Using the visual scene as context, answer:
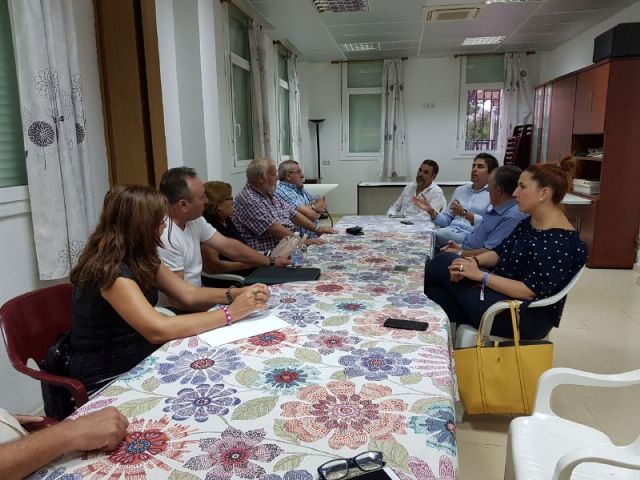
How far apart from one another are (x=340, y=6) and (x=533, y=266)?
383 cm

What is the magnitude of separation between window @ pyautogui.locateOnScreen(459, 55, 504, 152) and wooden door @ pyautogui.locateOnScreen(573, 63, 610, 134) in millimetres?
2622

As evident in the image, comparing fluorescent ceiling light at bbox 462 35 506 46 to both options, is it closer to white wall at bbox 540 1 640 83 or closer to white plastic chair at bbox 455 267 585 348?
white wall at bbox 540 1 640 83

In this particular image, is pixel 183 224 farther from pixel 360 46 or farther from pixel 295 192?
pixel 360 46

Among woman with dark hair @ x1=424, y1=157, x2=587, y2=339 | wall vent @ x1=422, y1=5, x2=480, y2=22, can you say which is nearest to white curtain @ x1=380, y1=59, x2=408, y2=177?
wall vent @ x1=422, y1=5, x2=480, y2=22

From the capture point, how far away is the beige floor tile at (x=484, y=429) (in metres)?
2.09

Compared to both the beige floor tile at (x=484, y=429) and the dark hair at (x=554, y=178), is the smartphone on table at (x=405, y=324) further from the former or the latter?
the dark hair at (x=554, y=178)

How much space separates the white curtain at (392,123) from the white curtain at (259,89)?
3.17 metres

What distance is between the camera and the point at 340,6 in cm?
482

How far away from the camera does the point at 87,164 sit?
92.9 inches

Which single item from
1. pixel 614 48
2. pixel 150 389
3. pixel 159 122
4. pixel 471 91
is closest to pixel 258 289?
pixel 150 389

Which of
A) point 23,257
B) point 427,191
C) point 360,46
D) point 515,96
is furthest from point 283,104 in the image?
point 23,257

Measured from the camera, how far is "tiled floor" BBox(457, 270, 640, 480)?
2029mm

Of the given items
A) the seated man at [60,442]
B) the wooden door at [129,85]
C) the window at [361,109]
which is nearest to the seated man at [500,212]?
the wooden door at [129,85]

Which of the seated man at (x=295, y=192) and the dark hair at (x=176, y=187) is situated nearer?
the dark hair at (x=176, y=187)
